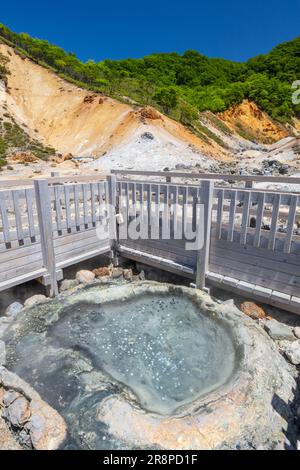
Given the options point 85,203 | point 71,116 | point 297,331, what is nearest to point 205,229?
point 297,331

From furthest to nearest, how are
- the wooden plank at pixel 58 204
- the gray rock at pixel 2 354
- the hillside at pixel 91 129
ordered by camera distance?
the hillside at pixel 91 129
the wooden plank at pixel 58 204
the gray rock at pixel 2 354

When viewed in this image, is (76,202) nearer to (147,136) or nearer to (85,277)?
(85,277)

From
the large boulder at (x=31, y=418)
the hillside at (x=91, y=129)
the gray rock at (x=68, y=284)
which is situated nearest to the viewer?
the large boulder at (x=31, y=418)

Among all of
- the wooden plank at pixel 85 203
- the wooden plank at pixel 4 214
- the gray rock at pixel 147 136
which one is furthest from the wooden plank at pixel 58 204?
the gray rock at pixel 147 136

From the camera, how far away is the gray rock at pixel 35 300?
425 centimetres

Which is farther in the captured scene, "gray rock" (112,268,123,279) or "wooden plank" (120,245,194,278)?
"gray rock" (112,268,123,279)

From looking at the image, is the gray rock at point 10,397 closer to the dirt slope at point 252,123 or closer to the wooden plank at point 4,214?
the wooden plank at point 4,214

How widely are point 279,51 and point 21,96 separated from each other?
40.6m

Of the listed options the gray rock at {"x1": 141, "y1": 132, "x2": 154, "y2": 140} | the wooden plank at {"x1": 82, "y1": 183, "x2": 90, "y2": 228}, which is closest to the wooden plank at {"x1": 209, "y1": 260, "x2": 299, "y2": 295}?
the wooden plank at {"x1": 82, "y1": 183, "x2": 90, "y2": 228}

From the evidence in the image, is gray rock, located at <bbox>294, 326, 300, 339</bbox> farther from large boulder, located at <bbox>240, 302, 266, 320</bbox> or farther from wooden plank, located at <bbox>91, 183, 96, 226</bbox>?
wooden plank, located at <bbox>91, 183, 96, 226</bbox>

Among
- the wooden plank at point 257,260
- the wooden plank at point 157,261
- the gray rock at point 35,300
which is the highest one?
the wooden plank at point 257,260

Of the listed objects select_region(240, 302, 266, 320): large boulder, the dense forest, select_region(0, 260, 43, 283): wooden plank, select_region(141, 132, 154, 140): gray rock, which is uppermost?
the dense forest

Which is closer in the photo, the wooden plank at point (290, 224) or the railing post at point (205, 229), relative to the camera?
the wooden plank at point (290, 224)

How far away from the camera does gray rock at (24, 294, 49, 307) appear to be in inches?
167
